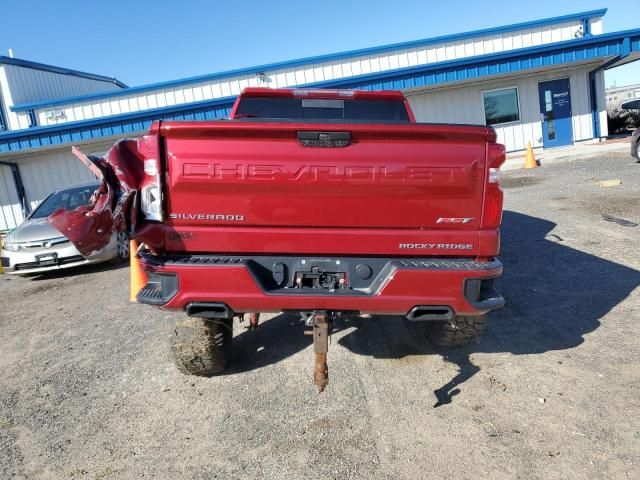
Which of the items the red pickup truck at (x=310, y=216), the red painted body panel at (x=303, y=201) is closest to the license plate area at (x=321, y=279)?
the red pickup truck at (x=310, y=216)

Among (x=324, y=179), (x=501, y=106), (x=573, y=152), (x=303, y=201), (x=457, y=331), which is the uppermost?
(x=501, y=106)

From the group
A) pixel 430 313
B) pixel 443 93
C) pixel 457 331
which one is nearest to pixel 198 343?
pixel 430 313

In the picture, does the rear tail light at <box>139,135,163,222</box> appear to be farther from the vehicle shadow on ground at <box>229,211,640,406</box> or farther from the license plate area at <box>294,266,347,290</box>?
the vehicle shadow on ground at <box>229,211,640,406</box>

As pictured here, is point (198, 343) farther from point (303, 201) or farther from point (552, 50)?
point (552, 50)

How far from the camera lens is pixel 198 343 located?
3404 millimetres

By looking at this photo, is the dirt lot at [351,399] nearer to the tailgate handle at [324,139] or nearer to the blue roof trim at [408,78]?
the tailgate handle at [324,139]

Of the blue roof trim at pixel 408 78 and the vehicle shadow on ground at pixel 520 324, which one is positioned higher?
the blue roof trim at pixel 408 78

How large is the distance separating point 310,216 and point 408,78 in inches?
518

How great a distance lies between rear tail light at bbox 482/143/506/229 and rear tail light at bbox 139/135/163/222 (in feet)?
6.72

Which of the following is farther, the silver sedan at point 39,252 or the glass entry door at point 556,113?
the glass entry door at point 556,113

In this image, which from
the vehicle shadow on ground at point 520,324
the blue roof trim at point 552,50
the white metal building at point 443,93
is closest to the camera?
the vehicle shadow on ground at point 520,324

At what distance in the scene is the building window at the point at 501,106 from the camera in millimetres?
16156

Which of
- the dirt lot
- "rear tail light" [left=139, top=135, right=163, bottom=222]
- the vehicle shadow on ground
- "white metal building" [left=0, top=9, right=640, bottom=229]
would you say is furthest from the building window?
"rear tail light" [left=139, top=135, right=163, bottom=222]

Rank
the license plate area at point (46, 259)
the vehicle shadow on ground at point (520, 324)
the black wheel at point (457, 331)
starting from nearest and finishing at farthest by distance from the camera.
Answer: the black wheel at point (457, 331) < the vehicle shadow on ground at point (520, 324) < the license plate area at point (46, 259)
